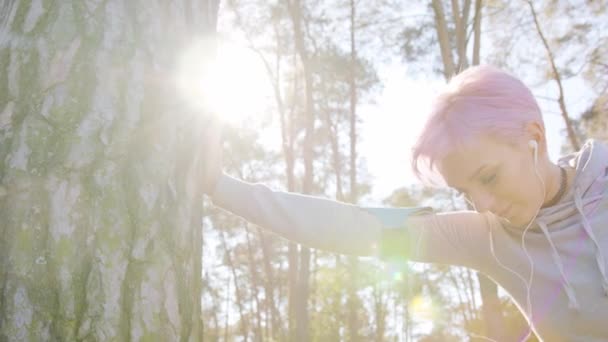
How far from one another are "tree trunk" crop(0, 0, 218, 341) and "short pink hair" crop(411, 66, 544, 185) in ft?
2.50

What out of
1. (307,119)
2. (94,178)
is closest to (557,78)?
(307,119)

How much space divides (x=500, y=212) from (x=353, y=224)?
1.45ft

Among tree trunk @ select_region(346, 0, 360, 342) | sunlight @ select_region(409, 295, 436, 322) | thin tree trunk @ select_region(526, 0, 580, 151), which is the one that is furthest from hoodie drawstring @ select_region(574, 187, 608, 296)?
sunlight @ select_region(409, 295, 436, 322)

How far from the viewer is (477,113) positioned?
1.50 m

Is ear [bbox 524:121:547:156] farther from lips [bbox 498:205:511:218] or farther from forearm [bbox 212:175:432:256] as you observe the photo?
forearm [bbox 212:175:432:256]

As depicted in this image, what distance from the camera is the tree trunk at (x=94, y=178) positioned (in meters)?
0.92

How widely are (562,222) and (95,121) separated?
1.36 metres

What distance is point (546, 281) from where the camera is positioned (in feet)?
5.24

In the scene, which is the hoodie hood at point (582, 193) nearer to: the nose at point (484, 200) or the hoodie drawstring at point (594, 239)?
the hoodie drawstring at point (594, 239)

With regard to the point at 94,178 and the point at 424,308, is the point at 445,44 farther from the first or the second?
the point at 424,308

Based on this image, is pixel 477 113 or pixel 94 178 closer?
pixel 94 178

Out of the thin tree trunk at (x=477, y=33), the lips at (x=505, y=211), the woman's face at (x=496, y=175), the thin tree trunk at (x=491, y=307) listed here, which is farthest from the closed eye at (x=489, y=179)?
the thin tree trunk at (x=477, y=33)

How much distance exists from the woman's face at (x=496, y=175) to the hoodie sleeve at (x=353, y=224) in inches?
6.2

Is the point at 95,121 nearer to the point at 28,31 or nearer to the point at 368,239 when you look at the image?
the point at 28,31
